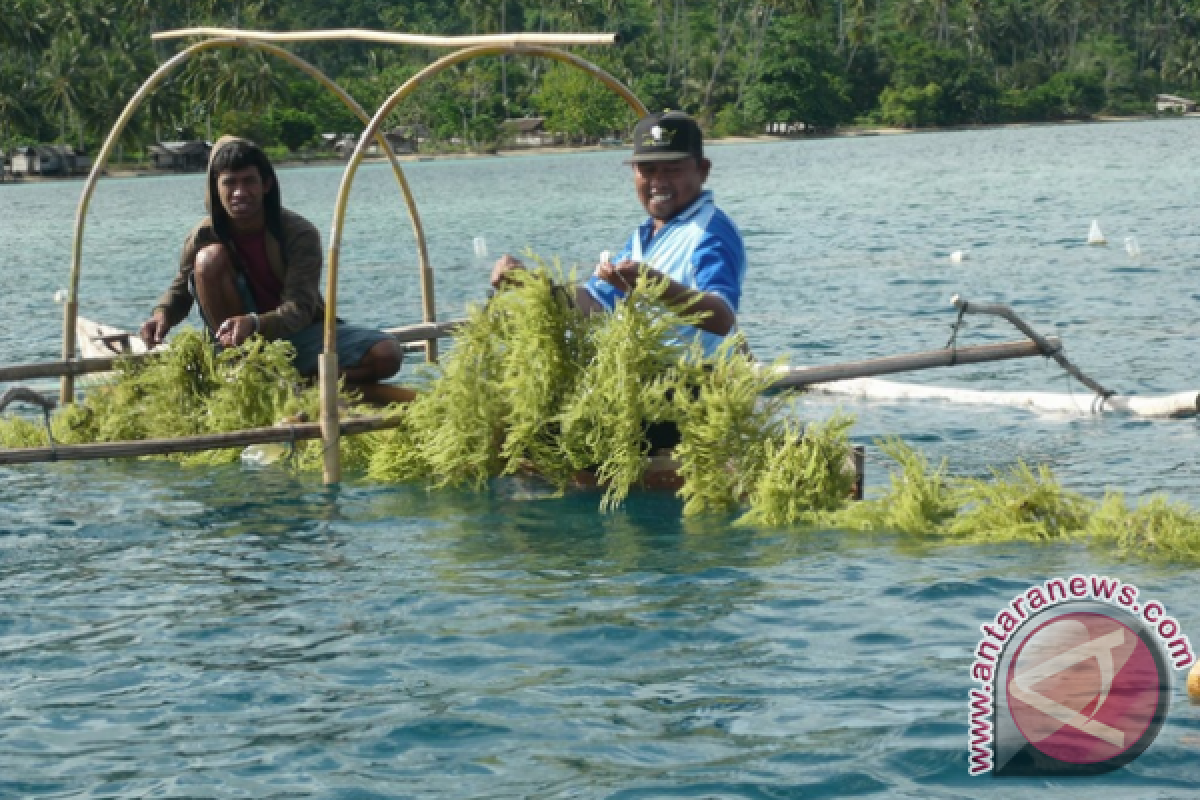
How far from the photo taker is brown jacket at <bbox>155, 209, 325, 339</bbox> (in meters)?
10.7

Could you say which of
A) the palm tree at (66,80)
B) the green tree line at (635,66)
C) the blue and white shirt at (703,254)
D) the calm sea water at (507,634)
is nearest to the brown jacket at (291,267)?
the calm sea water at (507,634)

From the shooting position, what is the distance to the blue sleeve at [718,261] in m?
9.02

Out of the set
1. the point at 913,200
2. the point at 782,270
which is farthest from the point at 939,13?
the point at 782,270

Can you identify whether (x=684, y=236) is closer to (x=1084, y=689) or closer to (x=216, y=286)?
(x=216, y=286)

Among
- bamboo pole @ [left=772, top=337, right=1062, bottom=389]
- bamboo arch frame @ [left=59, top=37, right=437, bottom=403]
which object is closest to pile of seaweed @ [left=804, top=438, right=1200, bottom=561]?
bamboo pole @ [left=772, top=337, right=1062, bottom=389]

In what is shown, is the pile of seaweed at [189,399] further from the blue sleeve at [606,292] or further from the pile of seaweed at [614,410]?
the blue sleeve at [606,292]

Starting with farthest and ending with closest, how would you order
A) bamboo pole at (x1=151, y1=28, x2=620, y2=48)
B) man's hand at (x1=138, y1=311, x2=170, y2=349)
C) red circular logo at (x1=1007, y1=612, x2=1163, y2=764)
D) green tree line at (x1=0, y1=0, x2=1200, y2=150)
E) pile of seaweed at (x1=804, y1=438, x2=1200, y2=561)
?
1. green tree line at (x1=0, y1=0, x2=1200, y2=150)
2. man's hand at (x1=138, y1=311, x2=170, y2=349)
3. bamboo pole at (x1=151, y1=28, x2=620, y2=48)
4. pile of seaweed at (x1=804, y1=438, x2=1200, y2=561)
5. red circular logo at (x1=1007, y1=612, x2=1163, y2=764)

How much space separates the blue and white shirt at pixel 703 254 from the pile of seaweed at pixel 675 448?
26cm

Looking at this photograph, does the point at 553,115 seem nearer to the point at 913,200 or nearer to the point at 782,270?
the point at 913,200

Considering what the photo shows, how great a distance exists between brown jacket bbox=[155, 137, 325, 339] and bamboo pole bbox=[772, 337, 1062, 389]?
9.79 feet

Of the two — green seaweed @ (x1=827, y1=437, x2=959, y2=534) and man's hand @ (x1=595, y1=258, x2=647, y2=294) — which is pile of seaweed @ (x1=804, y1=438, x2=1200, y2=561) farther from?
man's hand @ (x1=595, y1=258, x2=647, y2=294)

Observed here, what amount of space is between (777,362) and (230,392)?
3689mm

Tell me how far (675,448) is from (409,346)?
5.42 m

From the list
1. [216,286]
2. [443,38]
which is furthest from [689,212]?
[216,286]
